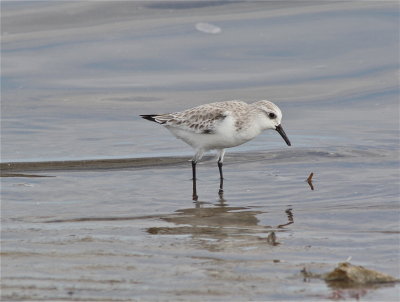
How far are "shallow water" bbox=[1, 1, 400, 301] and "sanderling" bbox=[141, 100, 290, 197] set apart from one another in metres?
0.44

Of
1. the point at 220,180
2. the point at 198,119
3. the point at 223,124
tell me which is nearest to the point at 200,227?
the point at 220,180

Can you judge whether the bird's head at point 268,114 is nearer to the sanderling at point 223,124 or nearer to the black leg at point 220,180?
the sanderling at point 223,124

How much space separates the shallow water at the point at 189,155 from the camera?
221 inches

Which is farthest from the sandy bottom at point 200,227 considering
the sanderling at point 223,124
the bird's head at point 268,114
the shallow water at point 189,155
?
the bird's head at point 268,114

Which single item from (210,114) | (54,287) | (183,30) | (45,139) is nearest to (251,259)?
(54,287)

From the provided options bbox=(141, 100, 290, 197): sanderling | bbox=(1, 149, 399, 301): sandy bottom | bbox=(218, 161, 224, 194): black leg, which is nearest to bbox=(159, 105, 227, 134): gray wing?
bbox=(141, 100, 290, 197): sanderling

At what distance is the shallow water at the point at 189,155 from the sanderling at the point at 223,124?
0.44 m

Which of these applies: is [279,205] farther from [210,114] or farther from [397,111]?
[397,111]

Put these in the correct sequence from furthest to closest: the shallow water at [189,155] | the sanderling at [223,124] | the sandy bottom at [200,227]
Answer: the sanderling at [223,124] < the shallow water at [189,155] < the sandy bottom at [200,227]

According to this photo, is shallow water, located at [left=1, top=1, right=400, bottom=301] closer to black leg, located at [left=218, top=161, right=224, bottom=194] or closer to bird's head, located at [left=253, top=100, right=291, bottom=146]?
black leg, located at [left=218, top=161, right=224, bottom=194]

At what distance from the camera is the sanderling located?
9180 mm

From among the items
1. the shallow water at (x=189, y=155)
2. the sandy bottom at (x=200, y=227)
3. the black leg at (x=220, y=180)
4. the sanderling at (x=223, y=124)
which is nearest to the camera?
the sandy bottom at (x=200, y=227)

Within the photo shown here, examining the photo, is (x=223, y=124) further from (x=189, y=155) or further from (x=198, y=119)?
(x=189, y=155)

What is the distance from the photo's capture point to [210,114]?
929 centimetres
